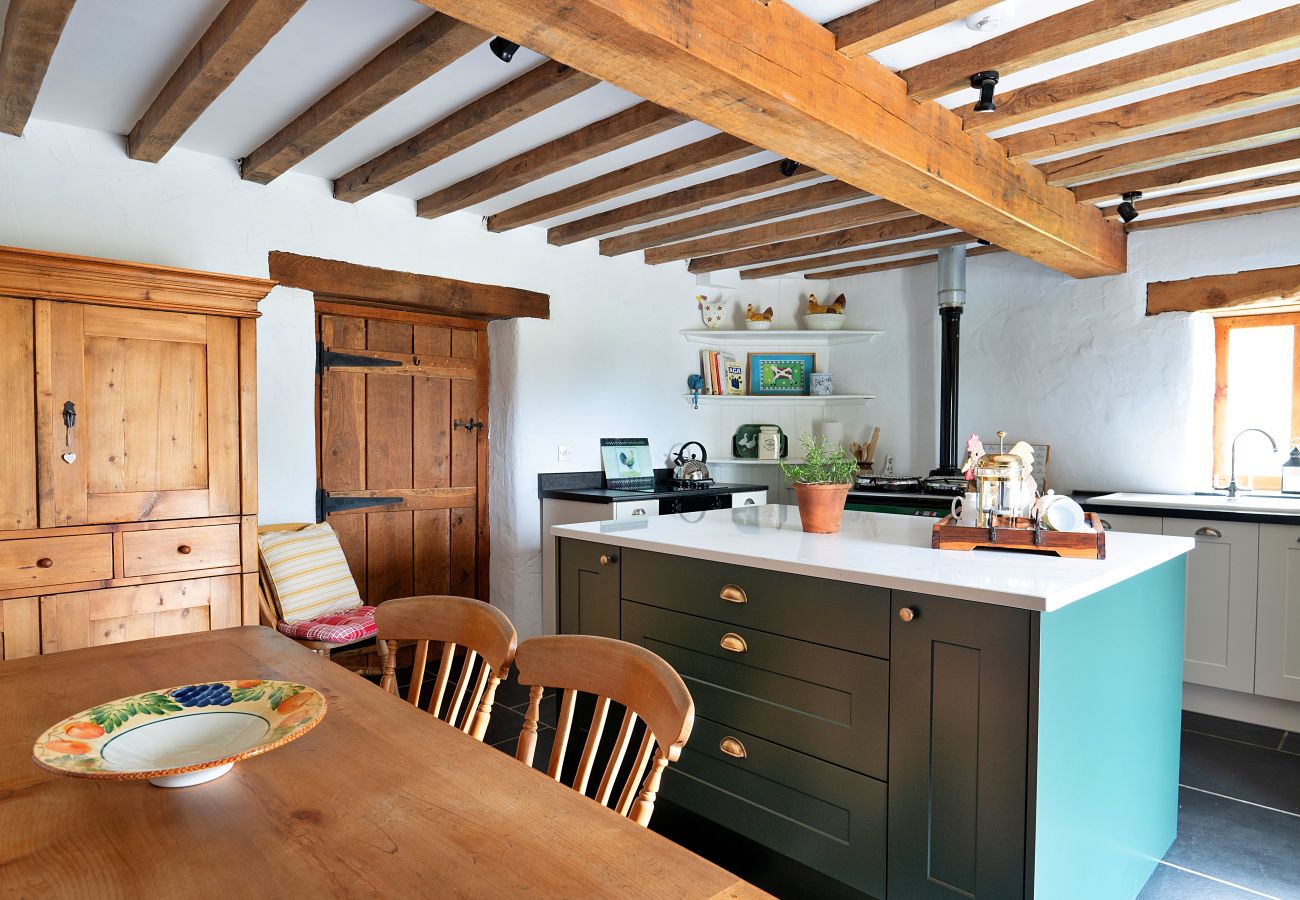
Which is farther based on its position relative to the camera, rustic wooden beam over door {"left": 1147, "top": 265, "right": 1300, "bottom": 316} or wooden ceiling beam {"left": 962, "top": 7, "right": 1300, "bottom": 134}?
rustic wooden beam over door {"left": 1147, "top": 265, "right": 1300, "bottom": 316}

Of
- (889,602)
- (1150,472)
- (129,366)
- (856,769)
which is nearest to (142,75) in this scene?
(129,366)

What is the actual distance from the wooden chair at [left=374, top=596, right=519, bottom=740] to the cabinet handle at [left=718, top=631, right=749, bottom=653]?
0.88m

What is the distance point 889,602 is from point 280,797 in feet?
4.60

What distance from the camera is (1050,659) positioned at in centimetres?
172

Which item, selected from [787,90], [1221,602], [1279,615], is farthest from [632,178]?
[1279,615]

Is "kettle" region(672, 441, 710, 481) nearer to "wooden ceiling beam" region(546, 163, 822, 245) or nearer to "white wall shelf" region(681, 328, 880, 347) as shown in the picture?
"white wall shelf" region(681, 328, 880, 347)

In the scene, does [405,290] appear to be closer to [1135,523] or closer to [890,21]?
[890,21]

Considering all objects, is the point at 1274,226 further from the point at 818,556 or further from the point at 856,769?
the point at 856,769

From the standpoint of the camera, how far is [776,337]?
5.54 m

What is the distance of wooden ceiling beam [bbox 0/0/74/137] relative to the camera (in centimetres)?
206

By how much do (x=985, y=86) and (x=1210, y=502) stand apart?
2604mm

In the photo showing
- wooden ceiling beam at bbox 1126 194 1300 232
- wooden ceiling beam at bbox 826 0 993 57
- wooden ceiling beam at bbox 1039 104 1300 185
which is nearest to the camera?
wooden ceiling beam at bbox 826 0 993 57

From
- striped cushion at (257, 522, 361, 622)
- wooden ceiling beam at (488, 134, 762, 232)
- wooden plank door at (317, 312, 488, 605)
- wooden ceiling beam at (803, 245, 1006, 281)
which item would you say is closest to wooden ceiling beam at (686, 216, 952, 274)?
wooden ceiling beam at (803, 245, 1006, 281)

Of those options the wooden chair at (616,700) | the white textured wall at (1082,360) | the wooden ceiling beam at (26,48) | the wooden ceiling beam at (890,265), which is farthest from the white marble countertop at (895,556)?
the wooden ceiling beam at (890,265)
